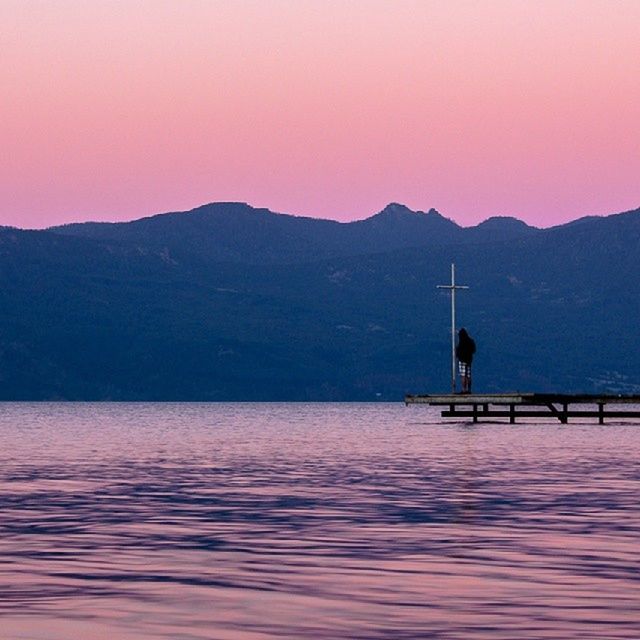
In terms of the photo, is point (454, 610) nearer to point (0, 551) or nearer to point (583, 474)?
point (0, 551)

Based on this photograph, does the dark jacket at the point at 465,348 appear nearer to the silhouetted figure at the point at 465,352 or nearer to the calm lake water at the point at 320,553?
the silhouetted figure at the point at 465,352

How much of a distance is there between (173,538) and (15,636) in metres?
12.4

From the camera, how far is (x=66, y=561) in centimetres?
2683

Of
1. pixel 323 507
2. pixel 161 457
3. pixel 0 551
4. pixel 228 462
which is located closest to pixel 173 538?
pixel 0 551

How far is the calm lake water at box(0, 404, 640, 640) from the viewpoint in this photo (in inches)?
788

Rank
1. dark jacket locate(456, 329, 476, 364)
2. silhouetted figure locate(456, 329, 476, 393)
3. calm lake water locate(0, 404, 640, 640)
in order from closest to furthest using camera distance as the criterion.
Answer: calm lake water locate(0, 404, 640, 640) < dark jacket locate(456, 329, 476, 364) < silhouetted figure locate(456, 329, 476, 393)

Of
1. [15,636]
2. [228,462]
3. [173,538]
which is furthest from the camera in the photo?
[228,462]

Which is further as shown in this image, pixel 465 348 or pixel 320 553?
pixel 465 348

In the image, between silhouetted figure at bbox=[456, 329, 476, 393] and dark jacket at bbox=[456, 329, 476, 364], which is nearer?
dark jacket at bbox=[456, 329, 476, 364]

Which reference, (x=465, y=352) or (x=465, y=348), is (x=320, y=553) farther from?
(x=465, y=352)

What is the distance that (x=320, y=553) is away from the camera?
92.1ft

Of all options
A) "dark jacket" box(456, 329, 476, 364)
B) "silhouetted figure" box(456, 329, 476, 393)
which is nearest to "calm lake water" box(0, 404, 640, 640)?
"dark jacket" box(456, 329, 476, 364)

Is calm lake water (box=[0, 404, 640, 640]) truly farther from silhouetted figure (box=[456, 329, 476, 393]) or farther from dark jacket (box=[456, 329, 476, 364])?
silhouetted figure (box=[456, 329, 476, 393])

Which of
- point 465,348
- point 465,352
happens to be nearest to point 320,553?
point 465,348
